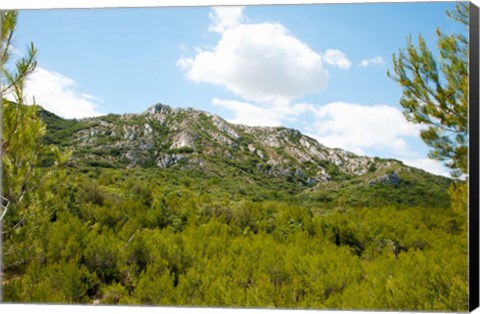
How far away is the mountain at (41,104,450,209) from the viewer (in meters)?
4.61

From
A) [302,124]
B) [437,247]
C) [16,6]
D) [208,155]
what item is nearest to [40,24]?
[16,6]

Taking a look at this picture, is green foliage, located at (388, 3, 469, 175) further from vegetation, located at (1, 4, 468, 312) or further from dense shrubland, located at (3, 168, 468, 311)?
dense shrubland, located at (3, 168, 468, 311)

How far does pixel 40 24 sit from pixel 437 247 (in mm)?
4192

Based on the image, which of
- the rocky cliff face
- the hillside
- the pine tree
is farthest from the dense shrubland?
the rocky cliff face

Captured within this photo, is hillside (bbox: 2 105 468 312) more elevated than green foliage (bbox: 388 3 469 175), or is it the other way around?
green foliage (bbox: 388 3 469 175)

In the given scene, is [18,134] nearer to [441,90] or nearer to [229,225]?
[229,225]

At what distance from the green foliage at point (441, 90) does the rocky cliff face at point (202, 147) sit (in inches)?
33.2

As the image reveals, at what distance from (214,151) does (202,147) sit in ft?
0.51

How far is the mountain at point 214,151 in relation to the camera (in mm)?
4605

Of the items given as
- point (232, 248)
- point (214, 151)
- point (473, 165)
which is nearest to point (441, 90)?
point (473, 165)

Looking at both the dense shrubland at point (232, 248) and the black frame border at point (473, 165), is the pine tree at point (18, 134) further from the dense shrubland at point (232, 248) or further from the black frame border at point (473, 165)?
the black frame border at point (473, 165)

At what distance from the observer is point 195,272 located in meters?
4.14

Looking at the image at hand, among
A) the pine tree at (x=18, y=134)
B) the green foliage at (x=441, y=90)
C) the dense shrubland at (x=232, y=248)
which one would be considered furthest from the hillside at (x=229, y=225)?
the green foliage at (x=441, y=90)

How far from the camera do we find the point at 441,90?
363cm
